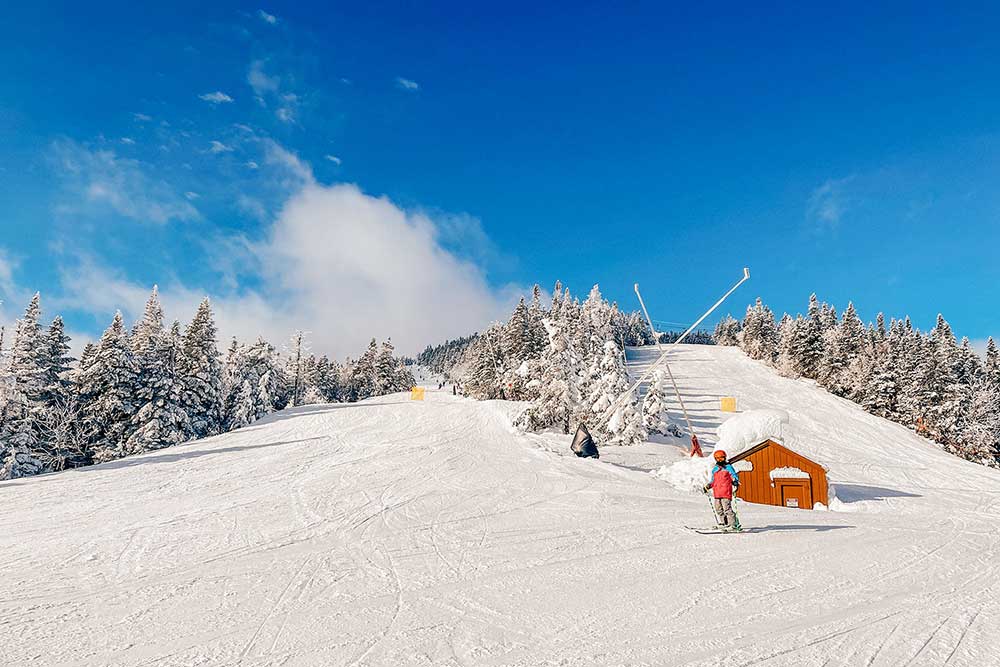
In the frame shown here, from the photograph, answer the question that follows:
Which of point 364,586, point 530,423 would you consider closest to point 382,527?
point 364,586

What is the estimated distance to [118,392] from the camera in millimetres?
38594

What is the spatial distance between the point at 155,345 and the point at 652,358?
86587mm

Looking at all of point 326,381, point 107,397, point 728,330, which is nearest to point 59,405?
point 107,397

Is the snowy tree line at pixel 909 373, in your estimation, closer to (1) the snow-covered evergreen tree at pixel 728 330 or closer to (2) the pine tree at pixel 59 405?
(1) the snow-covered evergreen tree at pixel 728 330

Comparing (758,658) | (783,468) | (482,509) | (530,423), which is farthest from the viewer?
(530,423)

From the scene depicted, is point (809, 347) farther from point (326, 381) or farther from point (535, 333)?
point (326, 381)

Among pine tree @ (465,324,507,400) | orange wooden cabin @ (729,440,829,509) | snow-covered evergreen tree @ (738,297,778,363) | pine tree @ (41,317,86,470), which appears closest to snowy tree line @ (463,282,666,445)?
orange wooden cabin @ (729,440,829,509)

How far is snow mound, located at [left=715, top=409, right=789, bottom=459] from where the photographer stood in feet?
75.4

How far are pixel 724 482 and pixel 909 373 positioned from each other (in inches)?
2293

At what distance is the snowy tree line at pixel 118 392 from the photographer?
31875 millimetres

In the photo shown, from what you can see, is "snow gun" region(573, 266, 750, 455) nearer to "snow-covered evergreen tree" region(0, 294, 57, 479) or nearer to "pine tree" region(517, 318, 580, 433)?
"pine tree" region(517, 318, 580, 433)

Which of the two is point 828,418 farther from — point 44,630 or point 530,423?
point 44,630

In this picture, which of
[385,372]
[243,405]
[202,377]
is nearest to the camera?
[202,377]

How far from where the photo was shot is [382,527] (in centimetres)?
1170
